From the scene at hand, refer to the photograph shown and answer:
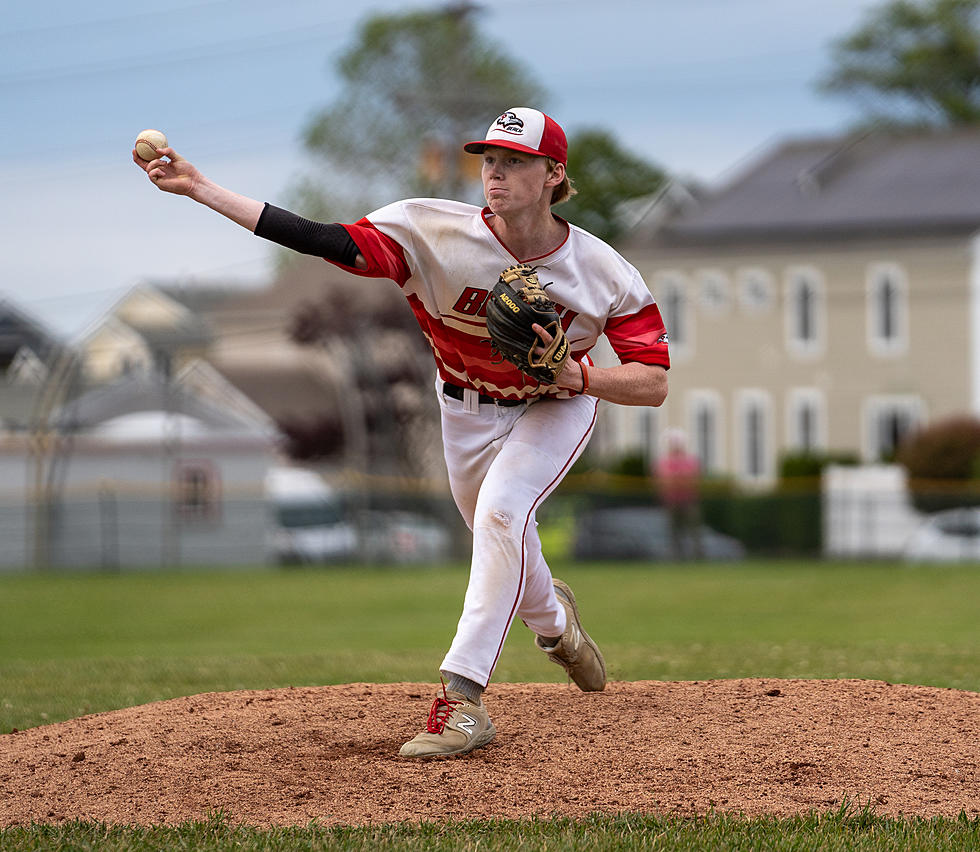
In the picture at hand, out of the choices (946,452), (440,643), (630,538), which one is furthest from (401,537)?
(440,643)

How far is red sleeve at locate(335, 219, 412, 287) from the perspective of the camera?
5070 mm

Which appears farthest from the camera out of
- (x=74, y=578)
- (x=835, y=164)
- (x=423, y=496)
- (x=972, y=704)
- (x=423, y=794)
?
(x=835, y=164)

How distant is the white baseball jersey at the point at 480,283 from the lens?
17.1ft

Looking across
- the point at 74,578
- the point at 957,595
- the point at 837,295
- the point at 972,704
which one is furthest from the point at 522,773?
the point at 837,295

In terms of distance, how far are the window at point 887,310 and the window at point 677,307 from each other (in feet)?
18.0

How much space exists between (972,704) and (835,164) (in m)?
41.0

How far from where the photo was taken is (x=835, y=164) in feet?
147

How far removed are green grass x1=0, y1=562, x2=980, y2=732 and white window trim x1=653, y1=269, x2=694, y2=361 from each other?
65.1 feet

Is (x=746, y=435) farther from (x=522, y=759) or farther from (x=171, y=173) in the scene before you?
(x=171, y=173)

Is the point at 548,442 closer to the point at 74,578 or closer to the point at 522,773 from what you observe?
the point at 522,773

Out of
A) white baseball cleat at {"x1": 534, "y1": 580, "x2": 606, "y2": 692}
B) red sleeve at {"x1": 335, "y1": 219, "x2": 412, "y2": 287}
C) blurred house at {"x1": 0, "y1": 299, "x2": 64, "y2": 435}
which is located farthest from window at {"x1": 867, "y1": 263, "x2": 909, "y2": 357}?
red sleeve at {"x1": 335, "y1": 219, "x2": 412, "y2": 287}

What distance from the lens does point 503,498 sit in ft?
17.1

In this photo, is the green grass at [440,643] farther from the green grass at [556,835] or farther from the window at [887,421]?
the window at [887,421]

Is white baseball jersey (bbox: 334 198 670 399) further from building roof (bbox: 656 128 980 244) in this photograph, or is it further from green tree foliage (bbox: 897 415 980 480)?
building roof (bbox: 656 128 980 244)
